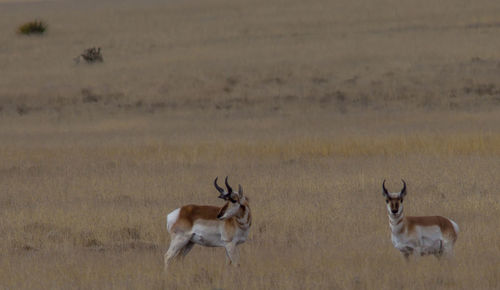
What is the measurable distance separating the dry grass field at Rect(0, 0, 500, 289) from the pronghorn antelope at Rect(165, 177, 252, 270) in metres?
0.25

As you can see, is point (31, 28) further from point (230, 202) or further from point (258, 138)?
point (230, 202)

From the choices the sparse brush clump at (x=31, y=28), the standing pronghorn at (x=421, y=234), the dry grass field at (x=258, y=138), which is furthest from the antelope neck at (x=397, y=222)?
the sparse brush clump at (x=31, y=28)

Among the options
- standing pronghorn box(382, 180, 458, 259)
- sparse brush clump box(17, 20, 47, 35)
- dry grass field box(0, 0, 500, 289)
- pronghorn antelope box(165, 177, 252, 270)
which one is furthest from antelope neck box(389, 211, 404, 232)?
sparse brush clump box(17, 20, 47, 35)

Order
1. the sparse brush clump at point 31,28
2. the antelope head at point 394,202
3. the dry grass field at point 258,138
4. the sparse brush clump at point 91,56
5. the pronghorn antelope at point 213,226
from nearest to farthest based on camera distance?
the antelope head at point 394,202, the pronghorn antelope at point 213,226, the dry grass field at point 258,138, the sparse brush clump at point 91,56, the sparse brush clump at point 31,28

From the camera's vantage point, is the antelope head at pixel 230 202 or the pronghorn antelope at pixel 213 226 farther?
the pronghorn antelope at pixel 213 226

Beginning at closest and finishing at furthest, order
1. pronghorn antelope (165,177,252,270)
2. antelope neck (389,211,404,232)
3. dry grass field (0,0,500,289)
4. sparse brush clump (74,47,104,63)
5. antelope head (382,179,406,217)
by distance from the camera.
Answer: antelope head (382,179,406,217) → antelope neck (389,211,404,232) → pronghorn antelope (165,177,252,270) → dry grass field (0,0,500,289) → sparse brush clump (74,47,104,63)

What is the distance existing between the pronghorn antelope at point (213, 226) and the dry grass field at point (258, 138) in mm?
254

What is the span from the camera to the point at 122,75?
134 feet

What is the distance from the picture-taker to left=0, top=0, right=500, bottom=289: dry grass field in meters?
11.0

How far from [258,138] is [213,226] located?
15.3 m

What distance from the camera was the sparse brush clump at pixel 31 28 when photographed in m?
53.8

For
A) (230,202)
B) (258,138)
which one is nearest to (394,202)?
(230,202)

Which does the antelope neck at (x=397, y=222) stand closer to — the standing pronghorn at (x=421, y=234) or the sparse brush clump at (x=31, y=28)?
the standing pronghorn at (x=421, y=234)

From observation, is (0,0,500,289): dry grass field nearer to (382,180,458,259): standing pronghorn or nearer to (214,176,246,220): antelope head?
(382,180,458,259): standing pronghorn
